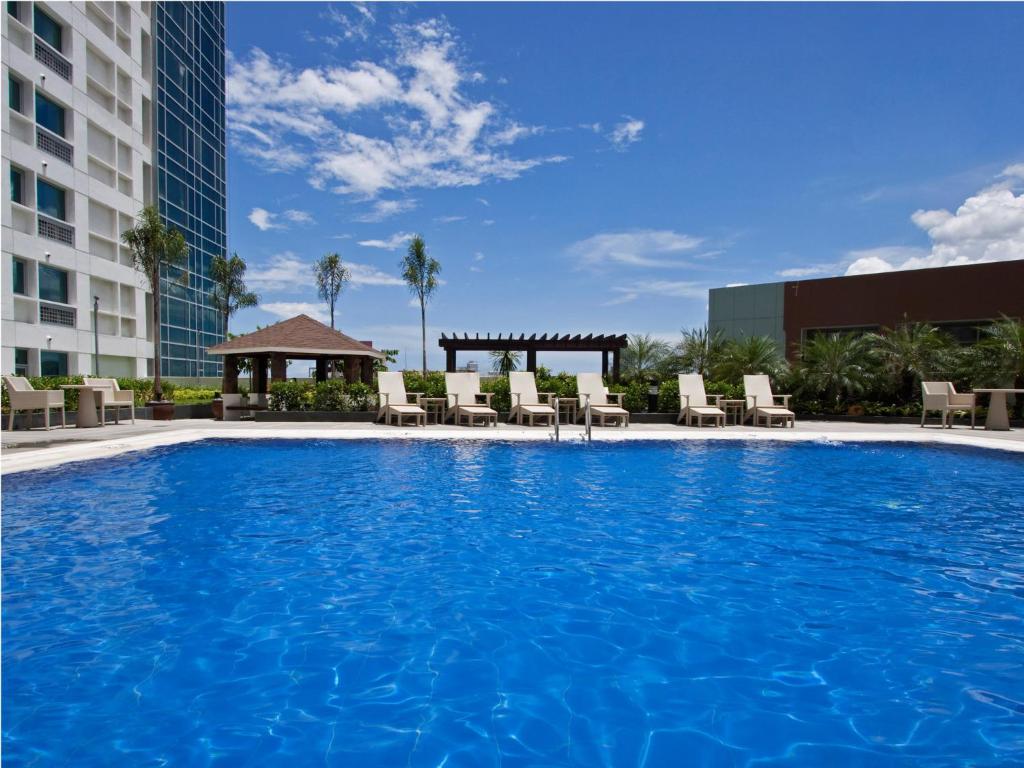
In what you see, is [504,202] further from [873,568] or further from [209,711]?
[209,711]

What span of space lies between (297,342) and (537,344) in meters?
8.70

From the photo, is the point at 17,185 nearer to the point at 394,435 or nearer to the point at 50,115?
the point at 50,115

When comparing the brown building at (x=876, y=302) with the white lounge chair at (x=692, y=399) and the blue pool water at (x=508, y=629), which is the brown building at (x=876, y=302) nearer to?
the white lounge chair at (x=692, y=399)

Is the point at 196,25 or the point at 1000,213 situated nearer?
the point at 1000,213

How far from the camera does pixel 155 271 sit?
19047 millimetres

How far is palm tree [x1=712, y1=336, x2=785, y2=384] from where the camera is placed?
63.1 ft

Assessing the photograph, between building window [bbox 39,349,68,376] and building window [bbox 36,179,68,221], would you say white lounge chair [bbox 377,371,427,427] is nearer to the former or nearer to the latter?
building window [bbox 39,349,68,376]

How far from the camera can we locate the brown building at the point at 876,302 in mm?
20922

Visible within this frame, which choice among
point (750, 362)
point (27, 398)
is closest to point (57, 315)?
point (27, 398)

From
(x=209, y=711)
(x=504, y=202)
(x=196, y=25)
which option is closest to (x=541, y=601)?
(x=209, y=711)

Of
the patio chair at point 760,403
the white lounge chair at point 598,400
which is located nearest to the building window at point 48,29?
the white lounge chair at point 598,400

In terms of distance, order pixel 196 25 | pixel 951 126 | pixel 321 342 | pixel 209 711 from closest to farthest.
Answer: pixel 209 711, pixel 951 126, pixel 321 342, pixel 196 25

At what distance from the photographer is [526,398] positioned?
653 inches

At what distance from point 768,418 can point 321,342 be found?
14.3 m
